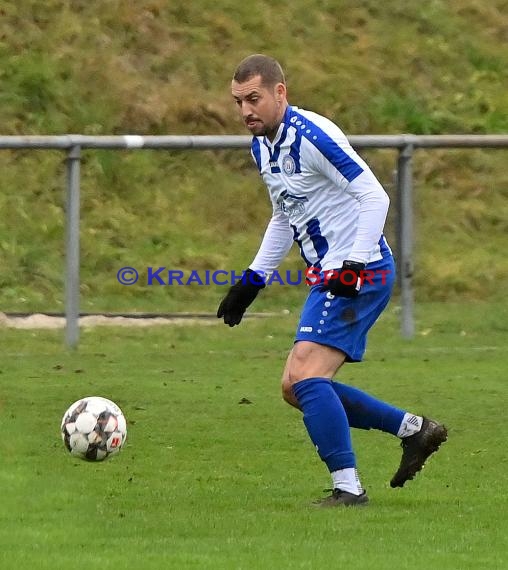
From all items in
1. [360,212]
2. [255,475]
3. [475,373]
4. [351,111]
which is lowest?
[351,111]

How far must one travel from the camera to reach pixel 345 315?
255 inches

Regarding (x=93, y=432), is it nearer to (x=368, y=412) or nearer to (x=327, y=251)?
(x=368, y=412)

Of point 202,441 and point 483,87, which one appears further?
point 483,87

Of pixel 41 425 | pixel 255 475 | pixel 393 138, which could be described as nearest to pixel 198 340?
pixel 393 138

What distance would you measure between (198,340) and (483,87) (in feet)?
26.7

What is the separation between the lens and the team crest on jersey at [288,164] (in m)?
6.55

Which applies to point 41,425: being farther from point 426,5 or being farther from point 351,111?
point 426,5

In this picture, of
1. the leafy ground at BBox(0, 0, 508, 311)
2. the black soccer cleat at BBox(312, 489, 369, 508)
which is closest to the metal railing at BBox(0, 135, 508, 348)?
the leafy ground at BBox(0, 0, 508, 311)

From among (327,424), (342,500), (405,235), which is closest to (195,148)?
(405,235)

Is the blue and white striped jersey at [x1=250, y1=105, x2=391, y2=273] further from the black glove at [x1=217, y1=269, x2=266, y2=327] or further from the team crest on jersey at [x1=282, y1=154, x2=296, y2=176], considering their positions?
the black glove at [x1=217, y1=269, x2=266, y2=327]

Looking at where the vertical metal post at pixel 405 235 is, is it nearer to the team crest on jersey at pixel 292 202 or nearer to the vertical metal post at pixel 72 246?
the vertical metal post at pixel 72 246

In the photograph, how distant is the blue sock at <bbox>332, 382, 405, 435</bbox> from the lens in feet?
22.2

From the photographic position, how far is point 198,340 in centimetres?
1264

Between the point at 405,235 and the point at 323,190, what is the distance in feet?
19.8
